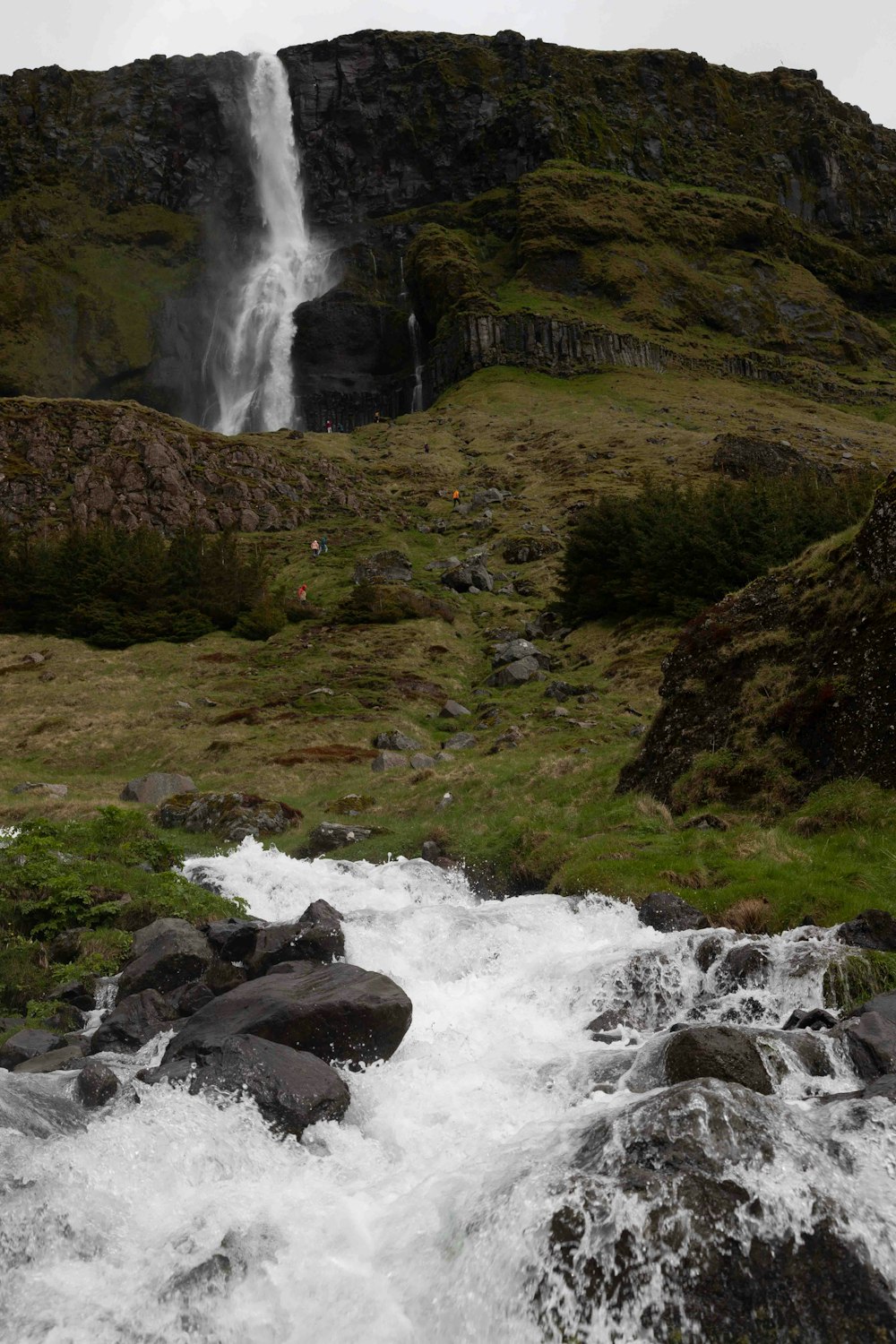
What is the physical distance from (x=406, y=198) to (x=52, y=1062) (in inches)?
6874

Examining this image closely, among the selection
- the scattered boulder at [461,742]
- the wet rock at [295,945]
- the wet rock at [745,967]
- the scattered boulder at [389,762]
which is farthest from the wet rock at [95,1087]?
the scattered boulder at [461,742]

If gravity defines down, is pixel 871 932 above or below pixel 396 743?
above

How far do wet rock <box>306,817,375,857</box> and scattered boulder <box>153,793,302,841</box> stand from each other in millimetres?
1512

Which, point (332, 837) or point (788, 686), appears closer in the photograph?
point (788, 686)

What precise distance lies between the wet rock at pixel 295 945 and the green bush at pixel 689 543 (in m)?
27.0

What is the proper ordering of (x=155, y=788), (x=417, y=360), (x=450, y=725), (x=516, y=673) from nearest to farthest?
(x=155, y=788) → (x=450, y=725) → (x=516, y=673) → (x=417, y=360)

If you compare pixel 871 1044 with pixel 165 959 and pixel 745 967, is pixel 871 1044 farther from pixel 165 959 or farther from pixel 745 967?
pixel 165 959

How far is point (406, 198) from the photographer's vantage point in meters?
159

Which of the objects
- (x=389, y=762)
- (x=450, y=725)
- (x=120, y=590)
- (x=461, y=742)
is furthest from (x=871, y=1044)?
(x=120, y=590)

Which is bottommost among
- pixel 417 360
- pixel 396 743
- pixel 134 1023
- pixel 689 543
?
pixel 396 743

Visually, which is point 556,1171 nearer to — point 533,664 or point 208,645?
point 533,664

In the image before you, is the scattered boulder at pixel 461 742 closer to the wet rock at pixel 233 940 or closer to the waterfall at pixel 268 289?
the wet rock at pixel 233 940

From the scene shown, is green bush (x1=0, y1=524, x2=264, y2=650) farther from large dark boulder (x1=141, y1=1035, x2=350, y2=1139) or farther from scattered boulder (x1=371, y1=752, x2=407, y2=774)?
large dark boulder (x1=141, y1=1035, x2=350, y2=1139)

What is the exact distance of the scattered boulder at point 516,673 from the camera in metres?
Result: 36.2
